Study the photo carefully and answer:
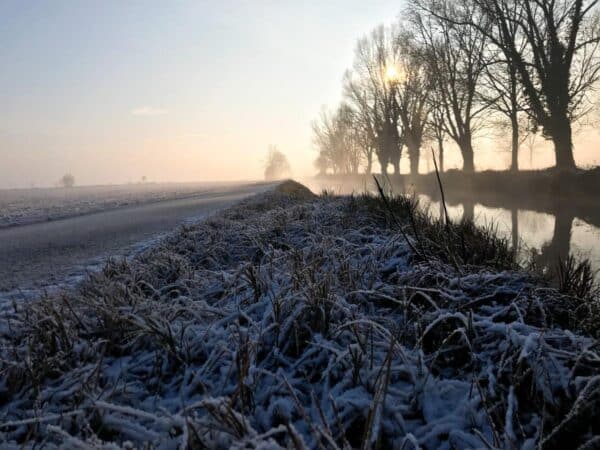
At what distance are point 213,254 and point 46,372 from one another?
240cm

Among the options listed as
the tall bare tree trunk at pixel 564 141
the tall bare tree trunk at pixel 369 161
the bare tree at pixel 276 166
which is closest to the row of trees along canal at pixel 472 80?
the tall bare tree trunk at pixel 564 141

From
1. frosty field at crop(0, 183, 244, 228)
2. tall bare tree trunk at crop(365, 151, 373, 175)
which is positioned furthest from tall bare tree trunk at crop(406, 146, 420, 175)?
frosty field at crop(0, 183, 244, 228)

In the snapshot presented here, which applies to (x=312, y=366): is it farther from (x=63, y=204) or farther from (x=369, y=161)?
(x=369, y=161)

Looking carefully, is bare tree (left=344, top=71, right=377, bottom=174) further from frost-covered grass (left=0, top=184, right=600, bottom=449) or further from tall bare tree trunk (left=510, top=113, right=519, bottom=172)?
frost-covered grass (left=0, top=184, right=600, bottom=449)

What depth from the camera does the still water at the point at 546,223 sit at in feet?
19.7

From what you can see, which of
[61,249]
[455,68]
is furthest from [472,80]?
[61,249]

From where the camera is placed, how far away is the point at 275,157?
90.8 meters

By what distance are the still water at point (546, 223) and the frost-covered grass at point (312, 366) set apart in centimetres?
272

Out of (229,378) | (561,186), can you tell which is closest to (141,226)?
(229,378)

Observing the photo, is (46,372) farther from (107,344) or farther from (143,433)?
(143,433)

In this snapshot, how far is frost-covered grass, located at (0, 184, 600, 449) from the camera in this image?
1.28m

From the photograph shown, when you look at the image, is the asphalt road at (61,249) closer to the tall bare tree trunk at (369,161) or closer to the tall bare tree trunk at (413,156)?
the tall bare tree trunk at (413,156)

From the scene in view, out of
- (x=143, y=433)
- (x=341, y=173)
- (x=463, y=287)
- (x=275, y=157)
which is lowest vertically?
(x=143, y=433)

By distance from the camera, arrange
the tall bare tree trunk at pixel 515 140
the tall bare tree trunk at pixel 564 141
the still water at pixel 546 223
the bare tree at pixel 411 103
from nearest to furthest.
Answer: the still water at pixel 546 223 → the tall bare tree trunk at pixel 564 141 → the tall bare tree trunk at pixel 515 140 → the bare tree at pixel 411 103
